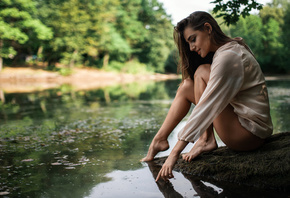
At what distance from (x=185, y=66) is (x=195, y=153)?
30.8 inches

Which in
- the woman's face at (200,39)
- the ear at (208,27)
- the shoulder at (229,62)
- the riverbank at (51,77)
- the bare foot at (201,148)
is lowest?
the riverbank at (51,77)

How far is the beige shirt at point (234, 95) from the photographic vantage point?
202 centimetres

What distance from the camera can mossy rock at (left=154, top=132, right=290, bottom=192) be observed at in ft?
6.75

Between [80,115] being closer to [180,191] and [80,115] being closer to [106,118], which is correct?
[106,118]

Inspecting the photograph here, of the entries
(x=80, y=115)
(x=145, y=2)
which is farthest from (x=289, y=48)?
(x=80, y=115)

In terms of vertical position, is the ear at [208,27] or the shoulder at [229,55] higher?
the ear at [208,27]

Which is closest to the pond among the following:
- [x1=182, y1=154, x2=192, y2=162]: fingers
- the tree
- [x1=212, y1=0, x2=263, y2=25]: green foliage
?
[x1=182, y1=154, x2=192, y2=162]: fingers

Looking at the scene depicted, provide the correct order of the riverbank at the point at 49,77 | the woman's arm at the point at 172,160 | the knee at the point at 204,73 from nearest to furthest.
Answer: the woman's arm at the point at 172,160
the knee at the point at 204,73
the riverbank at the point at 49,77

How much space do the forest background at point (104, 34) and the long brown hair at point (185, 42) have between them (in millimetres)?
23237

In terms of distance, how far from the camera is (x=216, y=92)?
79.4 inches

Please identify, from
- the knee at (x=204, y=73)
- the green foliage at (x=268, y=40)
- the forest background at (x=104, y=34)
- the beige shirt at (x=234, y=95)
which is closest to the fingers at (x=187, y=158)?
the beige shirt at (x=234, y=95)

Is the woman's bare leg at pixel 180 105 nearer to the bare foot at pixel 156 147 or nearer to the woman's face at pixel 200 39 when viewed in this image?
the bare foot at pixel 156 147

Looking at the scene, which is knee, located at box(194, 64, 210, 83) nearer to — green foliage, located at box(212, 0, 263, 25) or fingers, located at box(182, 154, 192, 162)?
fingers, located at box(182, 154, 192, 162)

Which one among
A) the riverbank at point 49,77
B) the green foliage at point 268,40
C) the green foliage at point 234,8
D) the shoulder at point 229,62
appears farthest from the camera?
the green foliage at point 268,40
